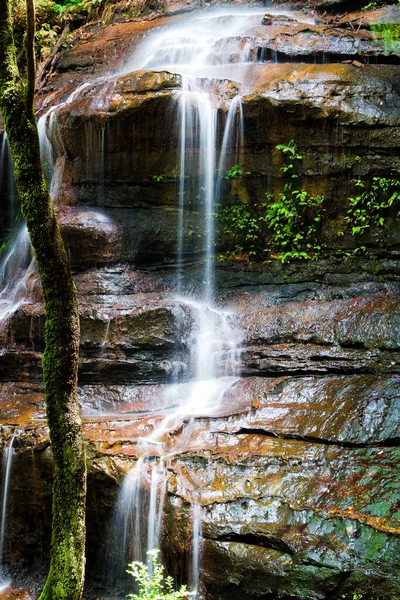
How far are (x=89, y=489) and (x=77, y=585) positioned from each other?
7.55ft

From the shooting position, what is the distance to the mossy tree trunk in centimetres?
354

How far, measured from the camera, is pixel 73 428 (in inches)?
144

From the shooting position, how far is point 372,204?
28.3 feet

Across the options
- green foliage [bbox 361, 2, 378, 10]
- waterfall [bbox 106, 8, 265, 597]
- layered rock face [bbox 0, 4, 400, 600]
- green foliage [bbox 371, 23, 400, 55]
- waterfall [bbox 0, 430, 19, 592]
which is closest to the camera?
layered rock face [bbox 0, 4, 400, 600]

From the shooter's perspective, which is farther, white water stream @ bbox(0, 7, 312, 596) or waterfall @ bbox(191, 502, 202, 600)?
white water stream @ bbox(0, 7, 312, 596)

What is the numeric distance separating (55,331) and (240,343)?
4.56 m

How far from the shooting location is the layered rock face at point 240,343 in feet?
15.9

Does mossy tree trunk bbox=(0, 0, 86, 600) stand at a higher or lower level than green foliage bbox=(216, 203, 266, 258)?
lower

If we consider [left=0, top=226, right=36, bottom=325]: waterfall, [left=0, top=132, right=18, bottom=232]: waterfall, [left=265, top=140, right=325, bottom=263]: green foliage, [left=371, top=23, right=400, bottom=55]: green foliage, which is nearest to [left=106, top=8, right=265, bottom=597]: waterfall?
[left=265, top=140, right=325, bottom=263]: green foliage

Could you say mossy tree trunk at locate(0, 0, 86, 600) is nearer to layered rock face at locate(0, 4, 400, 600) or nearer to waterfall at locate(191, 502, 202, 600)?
waterfall at locate(191, 502, 202, 600)

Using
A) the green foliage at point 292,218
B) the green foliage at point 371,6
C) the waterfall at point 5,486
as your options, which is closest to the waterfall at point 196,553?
the waterfall at point 5,486

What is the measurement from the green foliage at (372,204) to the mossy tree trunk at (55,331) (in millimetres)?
6302

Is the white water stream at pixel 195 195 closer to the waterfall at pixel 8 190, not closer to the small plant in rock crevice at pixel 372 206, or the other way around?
the waterfall at pixel 8 190

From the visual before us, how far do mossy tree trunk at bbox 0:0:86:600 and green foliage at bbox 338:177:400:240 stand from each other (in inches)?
248
